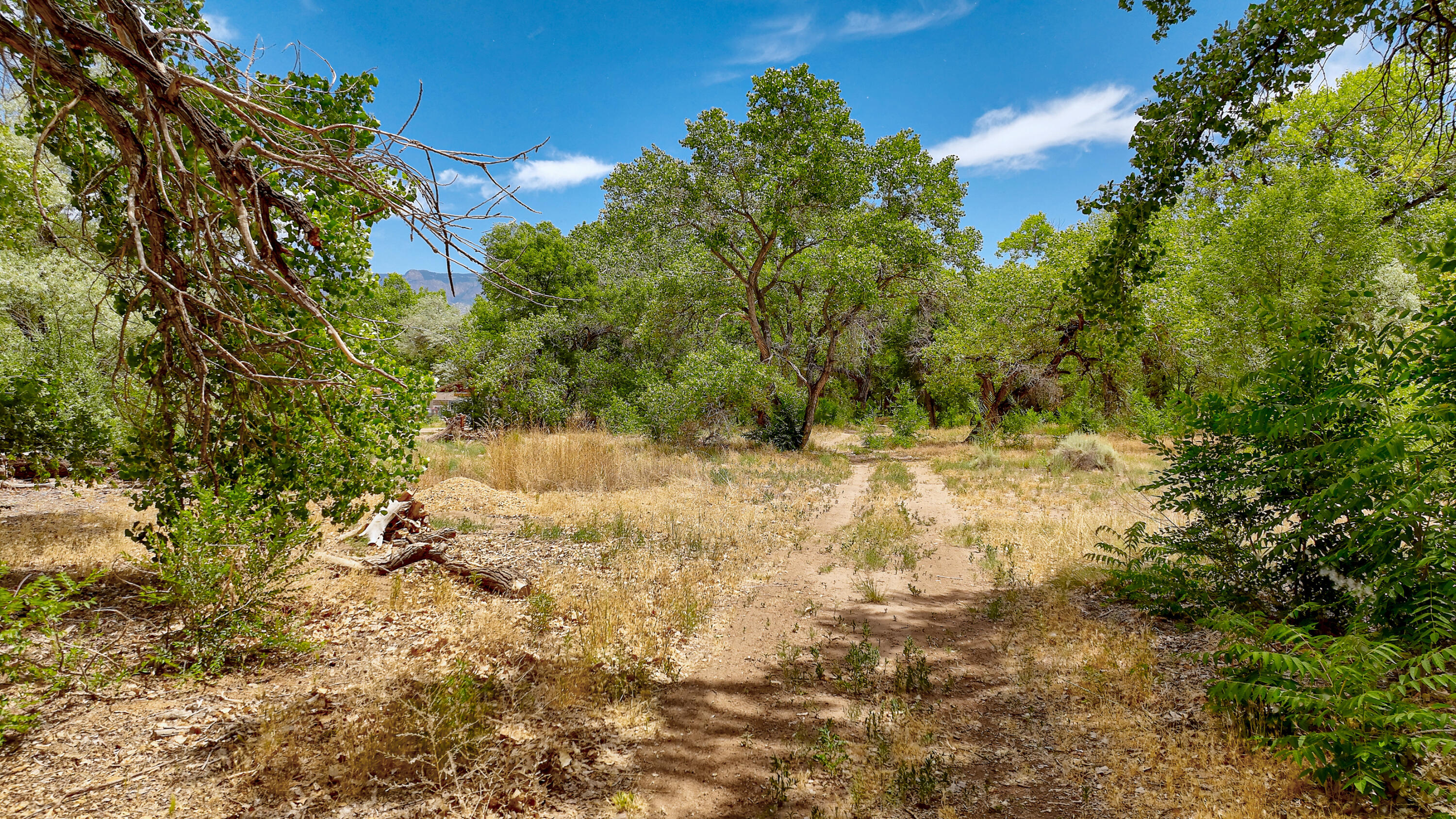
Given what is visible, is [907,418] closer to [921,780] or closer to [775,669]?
[775,669]

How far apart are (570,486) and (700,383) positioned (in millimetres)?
5679

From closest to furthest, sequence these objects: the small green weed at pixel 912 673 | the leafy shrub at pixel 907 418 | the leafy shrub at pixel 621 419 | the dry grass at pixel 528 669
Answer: the dry grass at pixel 528 669 < the small green weed at pixel 912 673 < the leafy shrub at pixel 621 419 < the leafy shrub at pixel 907 418

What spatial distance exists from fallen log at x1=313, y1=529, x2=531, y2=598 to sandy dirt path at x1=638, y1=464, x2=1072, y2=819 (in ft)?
7.45

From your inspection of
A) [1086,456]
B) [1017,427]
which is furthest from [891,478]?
[1017,427]

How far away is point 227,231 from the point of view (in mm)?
4574

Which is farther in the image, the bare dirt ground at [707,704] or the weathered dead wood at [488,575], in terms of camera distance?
the weathered dead wood at [488,575]

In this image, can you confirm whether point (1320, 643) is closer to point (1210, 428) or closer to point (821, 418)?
point (1210, 428)

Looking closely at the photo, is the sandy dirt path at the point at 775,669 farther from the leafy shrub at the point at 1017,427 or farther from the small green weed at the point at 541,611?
the leafy shrub at the point at 1017,427

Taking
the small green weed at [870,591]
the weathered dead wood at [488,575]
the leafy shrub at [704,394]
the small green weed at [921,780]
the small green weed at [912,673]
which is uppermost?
the leafy shrub at [704,394]

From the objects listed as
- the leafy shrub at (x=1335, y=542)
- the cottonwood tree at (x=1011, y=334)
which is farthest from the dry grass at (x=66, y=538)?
the cottonwood tree at (x=1011, y=334)

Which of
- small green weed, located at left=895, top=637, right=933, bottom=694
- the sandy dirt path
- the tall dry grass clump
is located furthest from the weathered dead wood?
the tall dry grass clump

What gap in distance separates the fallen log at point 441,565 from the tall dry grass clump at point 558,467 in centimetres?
446

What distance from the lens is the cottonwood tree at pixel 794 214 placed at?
54.6ft

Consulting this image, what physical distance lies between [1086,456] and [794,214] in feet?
33.3
